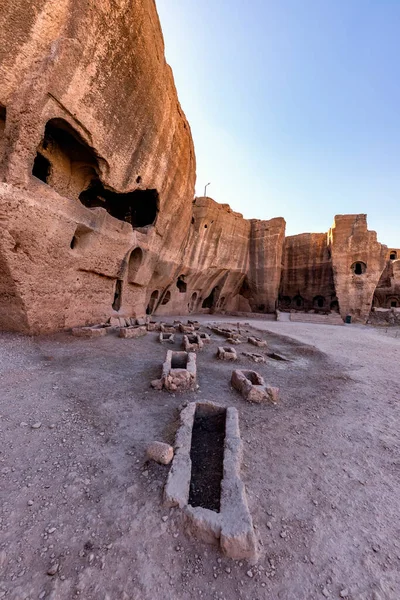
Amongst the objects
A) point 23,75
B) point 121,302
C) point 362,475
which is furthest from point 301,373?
point 23,75

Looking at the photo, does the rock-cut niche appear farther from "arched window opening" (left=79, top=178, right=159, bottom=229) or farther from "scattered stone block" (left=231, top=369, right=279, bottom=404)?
"scattered stone block" (left=231, top=369, right=279, bottom=404)

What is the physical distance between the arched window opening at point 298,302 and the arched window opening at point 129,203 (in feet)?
67.6

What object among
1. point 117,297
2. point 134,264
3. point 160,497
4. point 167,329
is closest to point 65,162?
point 134,264

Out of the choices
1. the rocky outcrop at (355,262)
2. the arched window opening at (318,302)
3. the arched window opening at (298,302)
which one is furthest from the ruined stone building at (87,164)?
the arched window opening at (318,302)

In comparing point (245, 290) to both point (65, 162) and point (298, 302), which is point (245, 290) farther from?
point (65, 162)

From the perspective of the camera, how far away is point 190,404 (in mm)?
3719

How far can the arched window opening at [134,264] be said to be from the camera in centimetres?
1138

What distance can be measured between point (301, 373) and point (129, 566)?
5708mm

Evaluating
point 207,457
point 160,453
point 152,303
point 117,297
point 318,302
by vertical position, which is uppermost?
point 318,302

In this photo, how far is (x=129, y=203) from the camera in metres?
13.0

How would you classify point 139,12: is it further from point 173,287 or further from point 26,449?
point 173,287

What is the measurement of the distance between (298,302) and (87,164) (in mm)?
25120

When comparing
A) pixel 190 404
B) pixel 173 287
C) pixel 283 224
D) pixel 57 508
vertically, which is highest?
pixel 283 224

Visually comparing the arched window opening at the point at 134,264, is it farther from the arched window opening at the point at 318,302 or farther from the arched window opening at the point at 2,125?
the arched window opening at the point at 318,302
